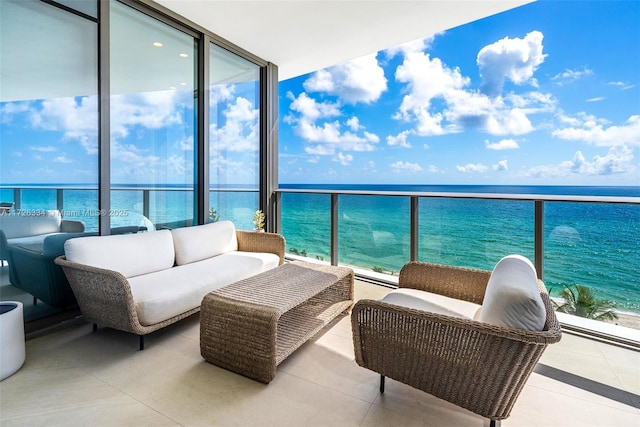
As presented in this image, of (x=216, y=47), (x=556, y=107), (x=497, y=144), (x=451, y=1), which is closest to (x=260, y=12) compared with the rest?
(x=216, y=47)

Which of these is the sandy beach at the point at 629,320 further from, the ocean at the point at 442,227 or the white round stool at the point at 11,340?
the white round stool at the point at 11,340

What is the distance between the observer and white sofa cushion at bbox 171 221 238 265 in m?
3.12

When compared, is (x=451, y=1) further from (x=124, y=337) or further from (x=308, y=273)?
(x=124, y=337)

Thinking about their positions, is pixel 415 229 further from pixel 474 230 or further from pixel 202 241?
pixel 202 241

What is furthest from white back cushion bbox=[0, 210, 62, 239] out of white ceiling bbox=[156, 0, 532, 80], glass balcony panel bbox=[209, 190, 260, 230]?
white ceiling bbox=[156, 0, 532, 80]

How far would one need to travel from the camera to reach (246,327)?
1812mm

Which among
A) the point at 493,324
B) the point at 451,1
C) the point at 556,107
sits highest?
the point at 556,107

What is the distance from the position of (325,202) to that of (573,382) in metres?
3.11

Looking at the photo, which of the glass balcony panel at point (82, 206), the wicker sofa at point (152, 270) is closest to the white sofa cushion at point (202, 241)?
the wicker sofa at point (152, 270)

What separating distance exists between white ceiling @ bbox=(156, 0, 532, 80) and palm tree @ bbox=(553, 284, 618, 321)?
279 centimetres

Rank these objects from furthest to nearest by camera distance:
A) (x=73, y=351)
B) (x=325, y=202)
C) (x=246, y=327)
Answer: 1. (x=325, y=202)
2. (x=73, y=351)
3. (x=246, y=327)

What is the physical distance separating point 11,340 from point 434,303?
2.68m

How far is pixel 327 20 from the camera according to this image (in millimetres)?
3416

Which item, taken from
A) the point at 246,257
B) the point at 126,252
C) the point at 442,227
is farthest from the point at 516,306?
the point at 126,252
